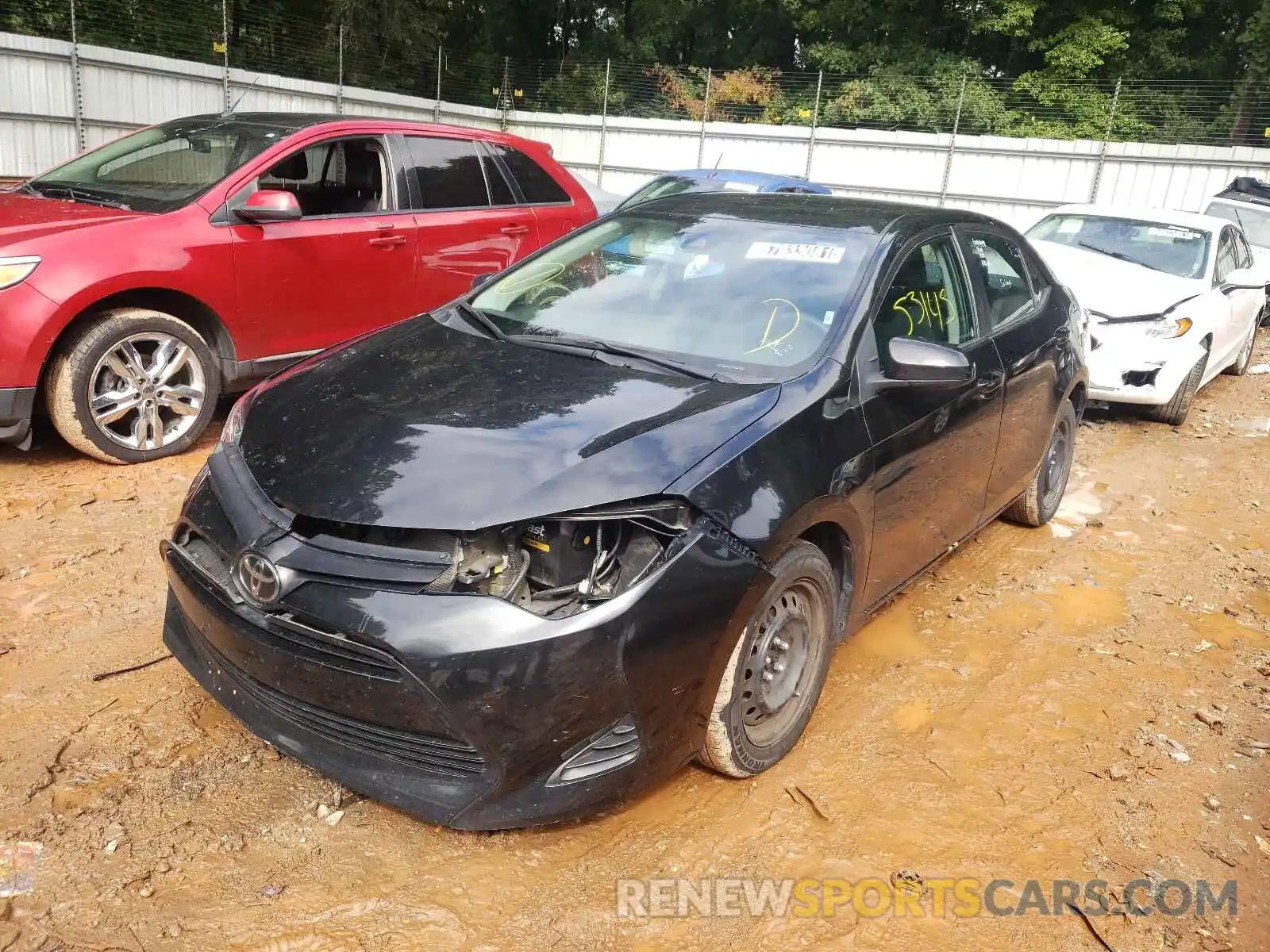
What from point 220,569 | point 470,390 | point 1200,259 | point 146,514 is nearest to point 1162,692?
point 470,390

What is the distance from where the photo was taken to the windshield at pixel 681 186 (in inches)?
422

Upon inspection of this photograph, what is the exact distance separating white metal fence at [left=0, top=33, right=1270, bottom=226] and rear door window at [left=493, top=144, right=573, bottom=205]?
10.3 metres

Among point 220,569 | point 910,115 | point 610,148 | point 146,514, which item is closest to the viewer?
point 220,569

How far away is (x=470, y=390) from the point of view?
290 cm

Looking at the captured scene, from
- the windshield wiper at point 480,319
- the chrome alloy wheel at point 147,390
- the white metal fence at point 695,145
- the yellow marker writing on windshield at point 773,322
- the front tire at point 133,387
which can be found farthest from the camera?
the white metal fence at point 695,145

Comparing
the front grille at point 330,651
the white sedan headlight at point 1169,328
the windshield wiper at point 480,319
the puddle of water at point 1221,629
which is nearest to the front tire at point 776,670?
the front grille at point 330,651

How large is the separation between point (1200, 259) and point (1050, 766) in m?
6.62

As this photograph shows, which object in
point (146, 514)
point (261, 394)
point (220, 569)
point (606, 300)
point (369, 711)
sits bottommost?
point (146, 514)

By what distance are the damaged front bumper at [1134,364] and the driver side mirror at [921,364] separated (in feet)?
15.5

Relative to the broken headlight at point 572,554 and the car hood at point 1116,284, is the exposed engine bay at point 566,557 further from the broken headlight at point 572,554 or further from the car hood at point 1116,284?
the car hood at point 1116,284

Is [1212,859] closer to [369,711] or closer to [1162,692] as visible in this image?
[1162,692]

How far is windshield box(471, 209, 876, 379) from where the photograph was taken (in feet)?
10.5

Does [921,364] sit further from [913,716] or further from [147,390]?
[147,390]

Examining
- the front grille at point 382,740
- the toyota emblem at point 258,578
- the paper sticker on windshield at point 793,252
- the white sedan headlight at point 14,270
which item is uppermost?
the paper sticker on windshield at point 793,252
